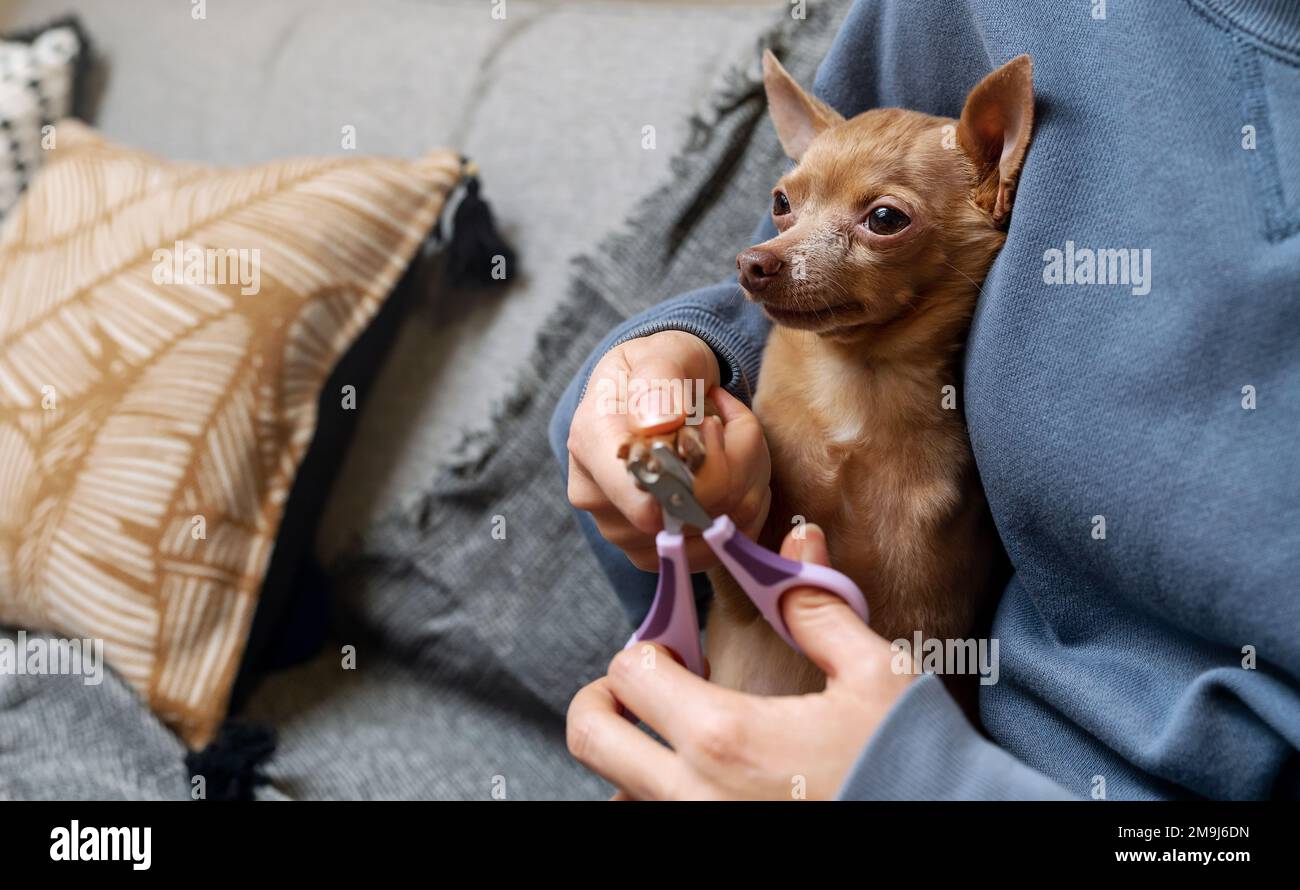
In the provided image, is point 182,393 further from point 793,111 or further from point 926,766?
point 926,766

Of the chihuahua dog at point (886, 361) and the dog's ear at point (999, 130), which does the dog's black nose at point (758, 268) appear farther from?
the dog's ear at point (999, 130)

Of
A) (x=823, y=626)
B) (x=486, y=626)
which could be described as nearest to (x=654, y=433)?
(x=823, y=626)

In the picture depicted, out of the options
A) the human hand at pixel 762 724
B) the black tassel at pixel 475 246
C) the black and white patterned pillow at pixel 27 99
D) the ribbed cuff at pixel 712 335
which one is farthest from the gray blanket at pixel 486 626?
the black and white patterned pillow at pixel 27 99

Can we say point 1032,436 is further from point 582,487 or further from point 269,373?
point 269,373

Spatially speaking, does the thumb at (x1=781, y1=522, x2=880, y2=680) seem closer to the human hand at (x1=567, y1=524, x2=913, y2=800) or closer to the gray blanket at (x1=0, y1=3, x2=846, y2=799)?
the human hand at (x1=567, y1=524, x2=913, y2=800)

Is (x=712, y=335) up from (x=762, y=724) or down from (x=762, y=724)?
up

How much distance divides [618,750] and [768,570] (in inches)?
5.7

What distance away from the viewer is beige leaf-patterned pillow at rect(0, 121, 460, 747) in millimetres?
1218

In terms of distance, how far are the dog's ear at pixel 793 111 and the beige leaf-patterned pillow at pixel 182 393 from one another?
0.56 meters

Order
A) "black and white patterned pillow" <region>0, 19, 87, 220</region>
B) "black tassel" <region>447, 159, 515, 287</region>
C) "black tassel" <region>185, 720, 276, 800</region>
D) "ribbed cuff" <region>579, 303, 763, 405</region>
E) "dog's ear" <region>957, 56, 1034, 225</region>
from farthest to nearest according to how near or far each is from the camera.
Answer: "black and white patterned pillow" <region>0, 19, 87, 220</region> < "black tassel" <region>447, 159, 515, 287</region> < "black tassel" <region>185, 720, 276, 800</region> < "ribbed cuff" <region>579, 303, 763, 405</region> < "dog's ear" <region>957, 56, 1034, 225</region>

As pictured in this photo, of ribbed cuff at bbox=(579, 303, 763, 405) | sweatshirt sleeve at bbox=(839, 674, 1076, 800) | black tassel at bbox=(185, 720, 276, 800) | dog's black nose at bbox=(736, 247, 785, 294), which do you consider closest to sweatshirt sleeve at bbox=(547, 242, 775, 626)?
ribbed cuff at bbox=(579, 303, 763, 405)

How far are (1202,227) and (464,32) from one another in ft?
4.01

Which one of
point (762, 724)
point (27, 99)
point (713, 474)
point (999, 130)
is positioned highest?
point (27, 99)

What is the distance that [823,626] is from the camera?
25.6 inches
